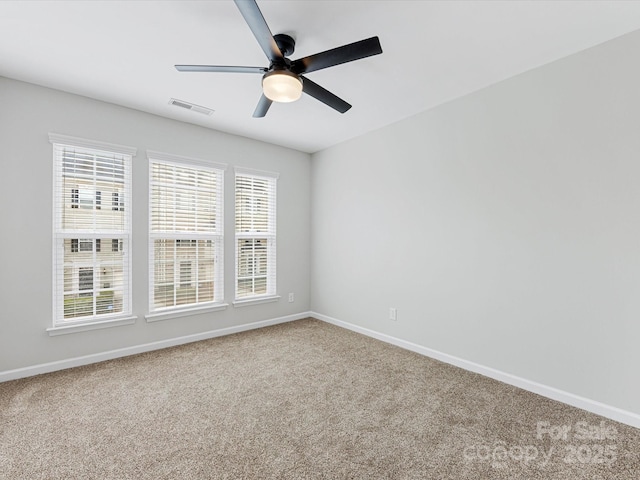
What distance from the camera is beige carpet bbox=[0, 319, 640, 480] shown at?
1.68 metres

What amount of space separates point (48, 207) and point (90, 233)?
40cm

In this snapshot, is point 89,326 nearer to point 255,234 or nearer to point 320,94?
point 255,234

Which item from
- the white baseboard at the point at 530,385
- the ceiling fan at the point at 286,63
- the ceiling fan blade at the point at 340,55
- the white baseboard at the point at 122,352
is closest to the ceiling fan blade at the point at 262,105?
the ceiling fan at the point at 286,63

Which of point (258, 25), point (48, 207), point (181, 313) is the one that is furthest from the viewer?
point (181, 313)

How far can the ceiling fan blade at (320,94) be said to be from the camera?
2182 millimetres

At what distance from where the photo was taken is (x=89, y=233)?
3.07 meters

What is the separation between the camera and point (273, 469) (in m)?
1.66

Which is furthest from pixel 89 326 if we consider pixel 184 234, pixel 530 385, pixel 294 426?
pixel 530 385

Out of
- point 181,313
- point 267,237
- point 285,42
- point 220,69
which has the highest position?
point 285,42

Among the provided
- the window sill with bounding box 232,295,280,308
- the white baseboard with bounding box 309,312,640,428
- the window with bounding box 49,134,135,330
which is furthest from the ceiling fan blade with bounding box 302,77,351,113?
the window sill with bounding box 232,295,280,308

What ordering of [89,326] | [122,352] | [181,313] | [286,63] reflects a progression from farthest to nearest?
[181,313], [122,352], [89,326], [286,63]

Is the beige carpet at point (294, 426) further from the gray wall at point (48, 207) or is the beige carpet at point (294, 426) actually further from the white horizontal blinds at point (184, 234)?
the white horizontal blinds at point (184, 234)

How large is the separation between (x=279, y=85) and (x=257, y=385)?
2.37 metres

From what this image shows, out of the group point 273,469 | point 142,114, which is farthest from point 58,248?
point 273,469
